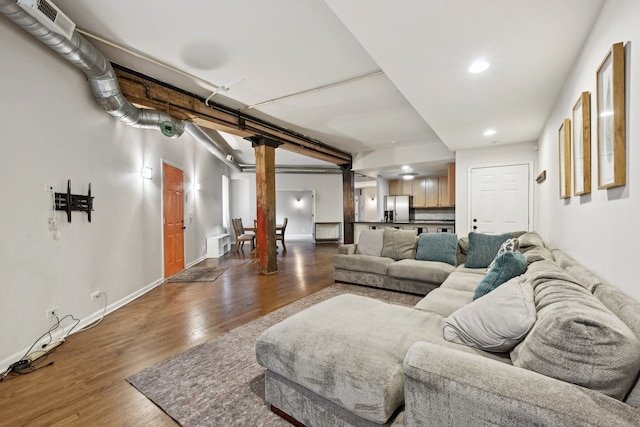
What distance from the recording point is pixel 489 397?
88cm

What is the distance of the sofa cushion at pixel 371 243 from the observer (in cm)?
443

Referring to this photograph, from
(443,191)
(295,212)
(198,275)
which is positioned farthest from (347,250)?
(295,212)

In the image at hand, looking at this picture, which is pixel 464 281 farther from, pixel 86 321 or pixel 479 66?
pixel 86 321

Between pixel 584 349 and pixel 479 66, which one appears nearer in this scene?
pixel 584 349

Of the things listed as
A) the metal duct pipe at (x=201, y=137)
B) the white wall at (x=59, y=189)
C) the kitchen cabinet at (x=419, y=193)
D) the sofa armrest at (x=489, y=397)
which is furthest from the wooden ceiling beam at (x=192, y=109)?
the kitchen cabinet at (x=419, y=193)

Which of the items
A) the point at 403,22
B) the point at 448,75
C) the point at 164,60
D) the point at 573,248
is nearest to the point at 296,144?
the point at 164,60

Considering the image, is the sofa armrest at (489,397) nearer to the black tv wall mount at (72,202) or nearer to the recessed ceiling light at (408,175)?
the black tv wall mount at (72,202)

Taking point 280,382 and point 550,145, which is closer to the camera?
point 280,382

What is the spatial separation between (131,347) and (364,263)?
9.61 feet

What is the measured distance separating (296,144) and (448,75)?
142 inches

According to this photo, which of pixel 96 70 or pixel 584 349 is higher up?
pixel 96 70

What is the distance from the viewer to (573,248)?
7.29 ft

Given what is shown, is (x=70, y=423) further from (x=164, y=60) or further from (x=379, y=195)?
(x=379, y=195)

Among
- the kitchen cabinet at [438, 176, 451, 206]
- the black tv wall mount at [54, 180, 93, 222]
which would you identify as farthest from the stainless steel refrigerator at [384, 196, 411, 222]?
the black tv wall mount at [54, 180, 93, 222]
